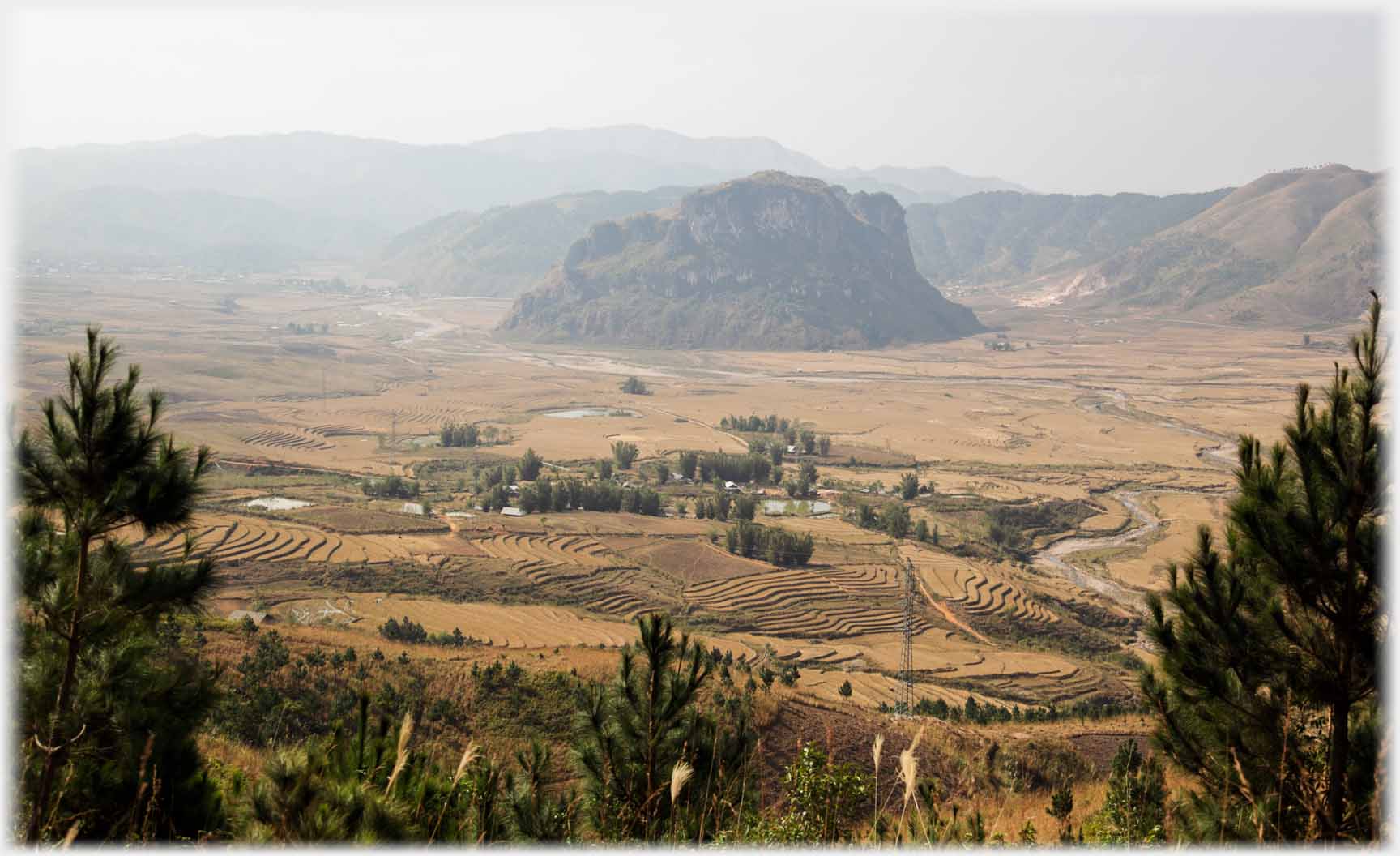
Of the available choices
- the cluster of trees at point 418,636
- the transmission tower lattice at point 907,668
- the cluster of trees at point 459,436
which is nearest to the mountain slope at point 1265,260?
the cluster of trees at point 459,436

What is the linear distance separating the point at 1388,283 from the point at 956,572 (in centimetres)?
3136

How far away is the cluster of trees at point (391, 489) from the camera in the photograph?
153 feet

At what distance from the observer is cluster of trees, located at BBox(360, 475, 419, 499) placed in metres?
46.6

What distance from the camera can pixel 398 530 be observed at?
1538 inches

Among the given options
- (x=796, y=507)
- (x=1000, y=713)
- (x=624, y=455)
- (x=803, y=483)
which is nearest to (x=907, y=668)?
Result: (x=1000, y=713)

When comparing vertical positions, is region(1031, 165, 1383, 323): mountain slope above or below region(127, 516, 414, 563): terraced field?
above

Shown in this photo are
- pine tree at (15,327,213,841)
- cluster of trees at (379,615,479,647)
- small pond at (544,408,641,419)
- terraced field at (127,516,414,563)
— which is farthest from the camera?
small pond at (544,408,641,419)

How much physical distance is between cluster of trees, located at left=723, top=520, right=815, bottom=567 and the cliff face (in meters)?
83.9

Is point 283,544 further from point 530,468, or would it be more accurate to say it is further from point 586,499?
point 530,468

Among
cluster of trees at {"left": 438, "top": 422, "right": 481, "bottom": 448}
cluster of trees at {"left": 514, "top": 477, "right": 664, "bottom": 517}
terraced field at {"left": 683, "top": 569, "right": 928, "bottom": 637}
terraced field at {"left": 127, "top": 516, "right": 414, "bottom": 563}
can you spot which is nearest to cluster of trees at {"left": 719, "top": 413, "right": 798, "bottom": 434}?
→ cluster of trees at {"left": 438, "top": 422, "right": 481, "bottom": 448}

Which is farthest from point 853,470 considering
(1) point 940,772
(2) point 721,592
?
(1) point 940,772

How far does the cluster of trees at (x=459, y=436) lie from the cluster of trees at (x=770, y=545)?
2734cm

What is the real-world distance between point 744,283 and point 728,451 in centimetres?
7709

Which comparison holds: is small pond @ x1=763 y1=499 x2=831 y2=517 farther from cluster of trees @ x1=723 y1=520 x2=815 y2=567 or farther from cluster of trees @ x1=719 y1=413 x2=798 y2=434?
cluster of trees @ x1=719 y1=413 x2=798 y2=434
